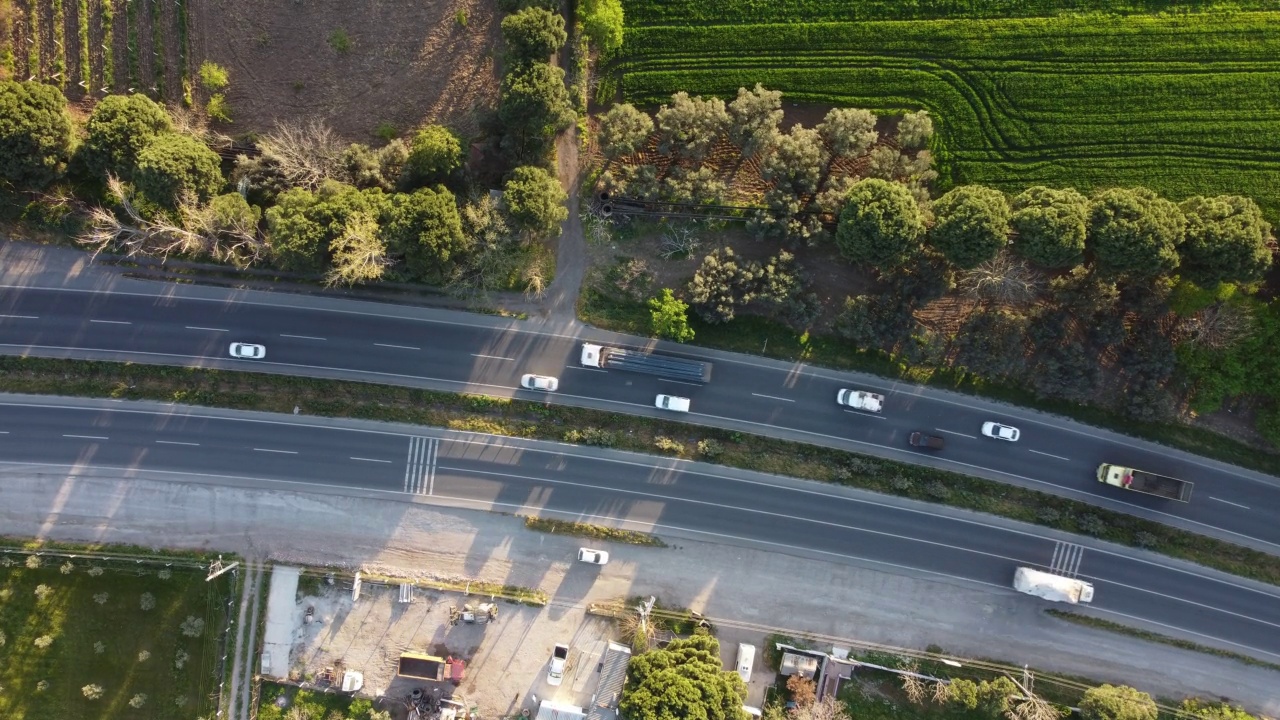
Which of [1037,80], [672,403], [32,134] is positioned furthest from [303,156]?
[1037,80]

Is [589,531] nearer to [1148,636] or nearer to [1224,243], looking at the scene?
[1148,636]

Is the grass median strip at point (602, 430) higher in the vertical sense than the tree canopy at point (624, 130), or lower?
lower

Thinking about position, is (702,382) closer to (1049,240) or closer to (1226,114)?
(1049,240)

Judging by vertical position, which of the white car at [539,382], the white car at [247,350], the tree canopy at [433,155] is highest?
the tree canopy at [433,155]

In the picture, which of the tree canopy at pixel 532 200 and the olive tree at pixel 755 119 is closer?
the tree canopy at pixel 532 200

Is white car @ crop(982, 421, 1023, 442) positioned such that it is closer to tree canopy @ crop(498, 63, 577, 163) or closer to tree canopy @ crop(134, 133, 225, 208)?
tree canopy @ crop(498, 63, 577, 163)

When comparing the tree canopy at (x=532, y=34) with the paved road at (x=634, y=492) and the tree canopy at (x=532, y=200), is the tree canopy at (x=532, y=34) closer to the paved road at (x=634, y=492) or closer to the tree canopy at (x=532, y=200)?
the tree canopy at (x=532, y=200)

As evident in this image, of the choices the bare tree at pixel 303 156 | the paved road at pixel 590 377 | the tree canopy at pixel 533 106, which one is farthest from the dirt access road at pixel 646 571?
the tree canopy at pixel 533 106
